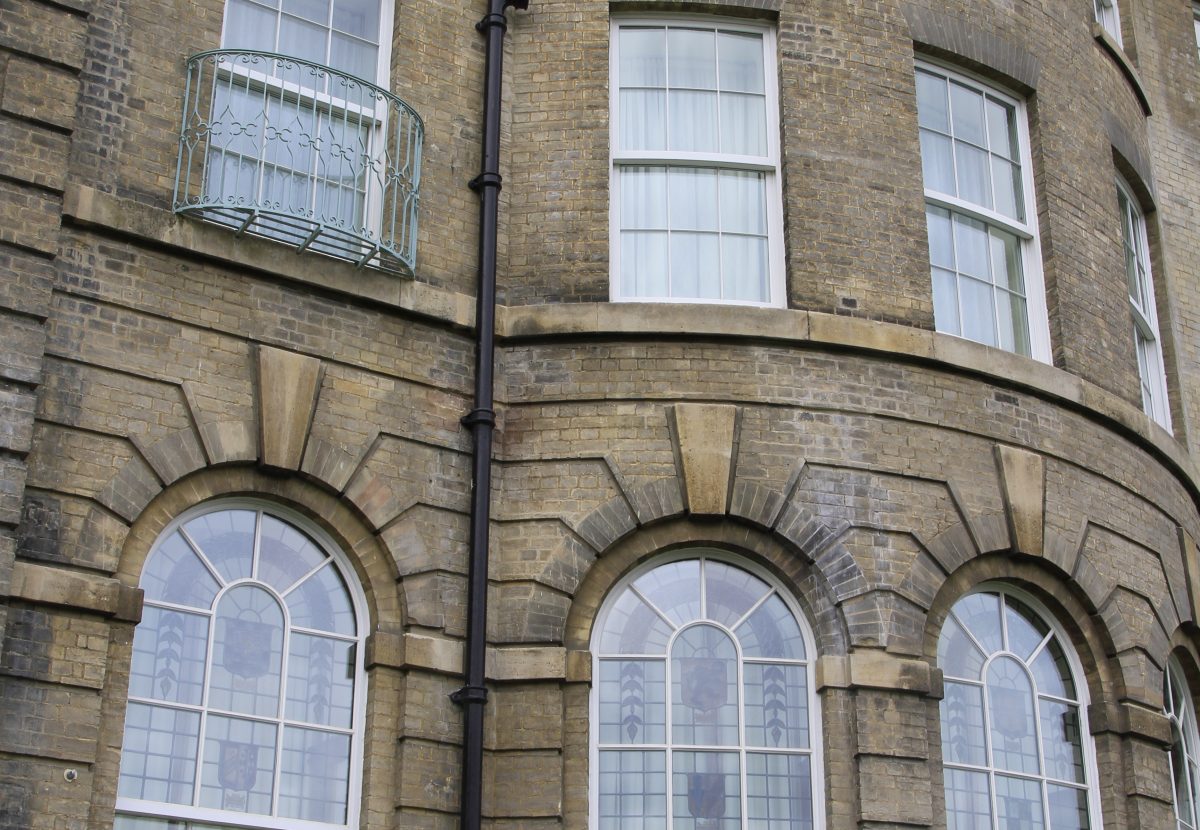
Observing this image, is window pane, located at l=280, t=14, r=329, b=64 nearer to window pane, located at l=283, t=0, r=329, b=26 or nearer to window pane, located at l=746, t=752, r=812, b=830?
window pane, located at l=283, t=0, r=329, b=26

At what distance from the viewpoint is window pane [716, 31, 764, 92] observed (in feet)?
44.3

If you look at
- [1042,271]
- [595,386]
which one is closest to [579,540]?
[595,386]

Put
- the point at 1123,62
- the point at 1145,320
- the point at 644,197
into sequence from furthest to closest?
the point at 1123,62
the point at 1145,320
the point at 644,197

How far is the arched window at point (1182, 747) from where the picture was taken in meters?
13.5

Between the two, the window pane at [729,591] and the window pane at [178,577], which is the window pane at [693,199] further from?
the window pane at [178,577]

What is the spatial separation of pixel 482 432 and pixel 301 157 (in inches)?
89.3

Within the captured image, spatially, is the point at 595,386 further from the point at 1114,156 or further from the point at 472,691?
the point at 1114,156

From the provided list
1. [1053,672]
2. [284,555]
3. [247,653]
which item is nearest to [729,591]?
[1053,672]

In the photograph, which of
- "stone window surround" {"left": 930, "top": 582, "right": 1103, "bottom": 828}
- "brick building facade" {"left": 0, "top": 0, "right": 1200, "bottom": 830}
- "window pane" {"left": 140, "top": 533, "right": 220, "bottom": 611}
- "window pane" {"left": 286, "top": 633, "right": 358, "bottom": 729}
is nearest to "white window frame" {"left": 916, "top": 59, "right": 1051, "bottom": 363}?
"brick building facade" {"left": 0, "top": 0, "right": 1200, "bottom": 830}

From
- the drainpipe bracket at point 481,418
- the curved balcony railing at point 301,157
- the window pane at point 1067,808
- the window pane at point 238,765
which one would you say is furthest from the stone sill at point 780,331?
the window pane at point 238,765

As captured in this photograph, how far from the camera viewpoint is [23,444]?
9.79 m

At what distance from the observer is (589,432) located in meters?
12.0

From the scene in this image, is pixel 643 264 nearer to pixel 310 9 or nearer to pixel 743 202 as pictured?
pixel 743 202

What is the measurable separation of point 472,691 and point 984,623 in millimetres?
3822
